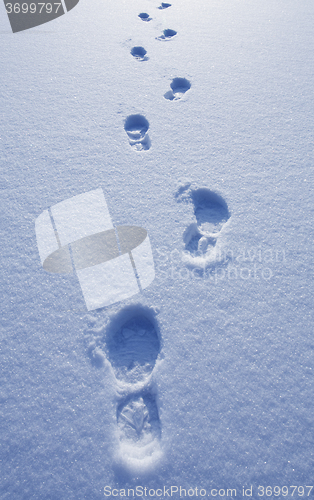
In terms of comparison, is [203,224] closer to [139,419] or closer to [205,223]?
[205,223]

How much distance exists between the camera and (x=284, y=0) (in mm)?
1844

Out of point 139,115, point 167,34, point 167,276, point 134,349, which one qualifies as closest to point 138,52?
point 167,34

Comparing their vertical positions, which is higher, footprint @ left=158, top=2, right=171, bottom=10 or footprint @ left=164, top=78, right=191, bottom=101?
footprint @ left=158, top=2, right=171, bottom=10

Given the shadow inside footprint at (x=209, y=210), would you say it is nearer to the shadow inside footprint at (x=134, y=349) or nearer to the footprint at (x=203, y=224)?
the footprint at (x=203, y=224)

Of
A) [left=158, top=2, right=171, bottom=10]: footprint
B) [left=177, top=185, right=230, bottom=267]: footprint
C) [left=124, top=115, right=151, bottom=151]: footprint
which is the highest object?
[left=158, top=2, right=171, bottom=10]: footprint

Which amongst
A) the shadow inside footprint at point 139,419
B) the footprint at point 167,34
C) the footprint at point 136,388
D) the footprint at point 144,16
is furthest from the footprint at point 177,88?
the shadow inside footprint at point 139,419

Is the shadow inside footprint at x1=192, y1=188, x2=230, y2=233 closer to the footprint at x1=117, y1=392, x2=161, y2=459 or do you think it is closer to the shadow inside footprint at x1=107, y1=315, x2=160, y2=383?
the shadow inside footprint at x1=107, y1=315, x2=160, y2=383

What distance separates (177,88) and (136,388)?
1.32 meters

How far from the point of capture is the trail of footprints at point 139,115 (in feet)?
3.48

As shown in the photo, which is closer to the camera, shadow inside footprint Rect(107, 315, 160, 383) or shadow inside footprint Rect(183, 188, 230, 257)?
shadow inside footprint Rect(107, 315, 160, 383)

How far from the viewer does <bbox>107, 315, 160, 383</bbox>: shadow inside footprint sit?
0.66 m

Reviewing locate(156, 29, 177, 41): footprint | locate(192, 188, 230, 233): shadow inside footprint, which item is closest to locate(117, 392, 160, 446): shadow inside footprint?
locate(192, 188, 230, 233): shadow inside footprint

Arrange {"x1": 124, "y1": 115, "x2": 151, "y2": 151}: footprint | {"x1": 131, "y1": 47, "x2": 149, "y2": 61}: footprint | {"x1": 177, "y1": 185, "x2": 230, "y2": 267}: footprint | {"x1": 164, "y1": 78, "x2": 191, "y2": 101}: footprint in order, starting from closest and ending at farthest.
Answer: {"x1": 177, "y1": 185, "x2": 230, "y2": 267}: footprint
{"x1": 124, "y1": 115, "x2": 151, "y2": 151}: footprint
{"x1": 164, "y1": 78, "x2": 191, "y2": 101}: footprint
{"x1": 131, "y1": 47, "x2": 149, "y2": 61}: footprint

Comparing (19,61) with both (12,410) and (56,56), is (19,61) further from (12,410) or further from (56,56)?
(12,410)
